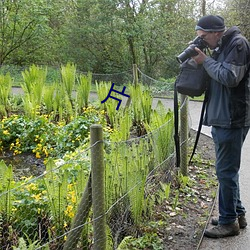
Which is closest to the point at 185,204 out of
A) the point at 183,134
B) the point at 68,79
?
the point at 183,134

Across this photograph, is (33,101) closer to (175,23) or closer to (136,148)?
(136,148)

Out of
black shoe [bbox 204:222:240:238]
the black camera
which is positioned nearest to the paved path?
black shoe [bbox 204:222:240:238]

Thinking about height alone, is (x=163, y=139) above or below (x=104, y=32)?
below

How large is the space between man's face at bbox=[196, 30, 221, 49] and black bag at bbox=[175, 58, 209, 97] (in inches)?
7.6

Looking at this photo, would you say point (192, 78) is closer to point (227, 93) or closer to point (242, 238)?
point (227, 93)

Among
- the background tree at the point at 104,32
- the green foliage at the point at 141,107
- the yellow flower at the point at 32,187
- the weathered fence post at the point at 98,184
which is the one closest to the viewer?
the weathered fence post at the point at 98,184

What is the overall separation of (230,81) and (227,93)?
0.18 metres

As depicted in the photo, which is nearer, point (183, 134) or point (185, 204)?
point (185, 204)

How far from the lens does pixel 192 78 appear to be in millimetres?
3211

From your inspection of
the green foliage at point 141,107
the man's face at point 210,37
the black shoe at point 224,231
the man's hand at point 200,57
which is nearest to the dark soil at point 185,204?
the black shoe at point 224,231

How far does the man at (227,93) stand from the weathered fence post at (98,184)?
113 cm

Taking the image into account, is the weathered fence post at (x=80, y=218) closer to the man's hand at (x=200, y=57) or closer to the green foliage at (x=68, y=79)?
the man's hand at (x=200, y=57)

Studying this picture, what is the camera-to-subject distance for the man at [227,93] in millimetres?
2910

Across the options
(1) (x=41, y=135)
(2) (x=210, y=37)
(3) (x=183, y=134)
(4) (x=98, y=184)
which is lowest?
(1) (x=41, y=135)
